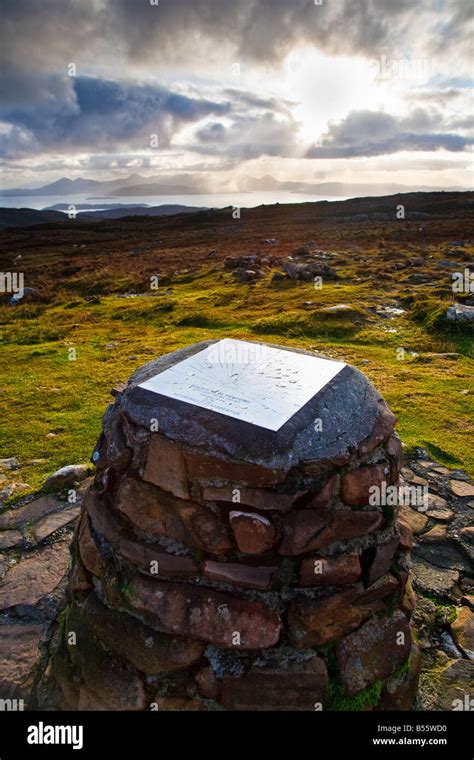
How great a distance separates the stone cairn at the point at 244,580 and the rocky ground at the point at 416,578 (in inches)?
14.0

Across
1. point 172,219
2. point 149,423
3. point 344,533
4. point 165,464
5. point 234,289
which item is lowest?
point 344,533

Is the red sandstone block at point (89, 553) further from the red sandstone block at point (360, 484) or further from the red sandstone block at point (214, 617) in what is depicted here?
the red sandstone block at point (360, 484)

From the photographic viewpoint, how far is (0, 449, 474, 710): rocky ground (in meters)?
3.13

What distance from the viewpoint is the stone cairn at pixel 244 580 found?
257 centimetres

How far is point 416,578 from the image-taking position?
12.7 ft

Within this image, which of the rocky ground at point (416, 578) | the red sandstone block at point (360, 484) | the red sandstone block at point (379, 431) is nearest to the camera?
the red sandstone block at point (360, 484)

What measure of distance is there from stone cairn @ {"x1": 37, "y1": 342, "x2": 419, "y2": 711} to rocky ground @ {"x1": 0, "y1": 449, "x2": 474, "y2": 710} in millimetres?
356

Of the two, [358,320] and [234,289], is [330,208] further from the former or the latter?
[358,320]

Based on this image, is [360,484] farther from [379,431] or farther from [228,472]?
[228,472]

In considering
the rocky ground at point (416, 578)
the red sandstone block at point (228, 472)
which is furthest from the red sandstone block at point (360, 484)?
the rocky ground at point (416, 578)

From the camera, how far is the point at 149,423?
2828 millimetres

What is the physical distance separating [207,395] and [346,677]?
1810 millimetres
